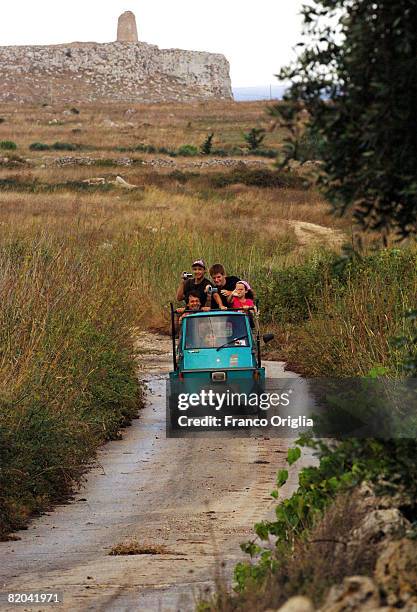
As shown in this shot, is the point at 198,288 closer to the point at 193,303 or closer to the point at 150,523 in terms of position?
the point at 193,303

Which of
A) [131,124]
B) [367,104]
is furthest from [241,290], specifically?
[131,124]

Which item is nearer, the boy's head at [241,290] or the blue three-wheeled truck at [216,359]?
the blue three-wheeled truck at [216,359]

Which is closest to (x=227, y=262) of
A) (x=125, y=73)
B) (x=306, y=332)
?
(x=306, y=332)

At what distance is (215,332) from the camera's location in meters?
17.0

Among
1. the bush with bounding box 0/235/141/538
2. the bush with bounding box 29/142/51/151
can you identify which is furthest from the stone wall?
the bush with bounding box 0/235/141/538

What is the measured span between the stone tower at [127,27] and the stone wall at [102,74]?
569 cm

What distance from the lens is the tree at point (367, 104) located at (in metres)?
5.43

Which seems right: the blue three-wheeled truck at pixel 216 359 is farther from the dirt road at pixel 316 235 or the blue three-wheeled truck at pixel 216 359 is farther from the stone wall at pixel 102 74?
the stone wall at pixel 102 74

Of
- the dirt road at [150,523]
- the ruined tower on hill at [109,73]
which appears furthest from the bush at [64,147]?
the dirt road at [150,523]

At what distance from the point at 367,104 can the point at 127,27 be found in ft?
524

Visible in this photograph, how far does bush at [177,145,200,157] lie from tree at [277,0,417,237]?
240ft

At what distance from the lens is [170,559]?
9.78 m

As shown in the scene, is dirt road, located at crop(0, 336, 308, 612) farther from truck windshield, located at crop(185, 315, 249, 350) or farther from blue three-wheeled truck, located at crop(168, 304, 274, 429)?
truck windshield, located at crop(185, 315, 249, 350)

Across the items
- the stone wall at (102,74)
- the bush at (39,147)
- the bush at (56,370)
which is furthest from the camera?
the stone wall at (102,74)
